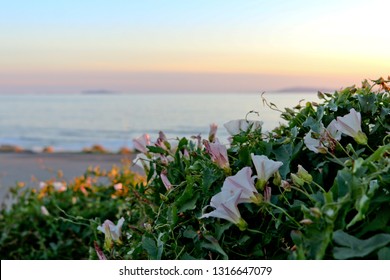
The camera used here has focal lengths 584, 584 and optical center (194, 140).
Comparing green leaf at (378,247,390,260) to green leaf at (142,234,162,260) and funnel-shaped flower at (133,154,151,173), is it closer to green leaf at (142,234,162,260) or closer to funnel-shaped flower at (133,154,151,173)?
green leaf at (142,234,162,260)

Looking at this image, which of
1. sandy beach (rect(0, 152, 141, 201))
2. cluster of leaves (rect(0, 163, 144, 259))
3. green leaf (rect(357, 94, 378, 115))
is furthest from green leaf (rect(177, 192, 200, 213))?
sandy beach (rect(0, 152, 141, 201))

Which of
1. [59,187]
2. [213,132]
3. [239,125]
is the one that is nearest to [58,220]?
[59,187]

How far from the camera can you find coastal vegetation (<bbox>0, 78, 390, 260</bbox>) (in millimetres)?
1002

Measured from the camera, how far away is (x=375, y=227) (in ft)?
3.36

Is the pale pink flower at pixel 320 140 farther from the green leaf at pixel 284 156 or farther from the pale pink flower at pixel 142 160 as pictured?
the pale pink flower at pixel 142 160

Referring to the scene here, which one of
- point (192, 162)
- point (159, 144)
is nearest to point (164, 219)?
point (192, 162)

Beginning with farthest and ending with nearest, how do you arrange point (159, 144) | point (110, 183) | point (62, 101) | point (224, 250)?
point (62, 101), point (110, 183), point (159, 144), point (224, 250)

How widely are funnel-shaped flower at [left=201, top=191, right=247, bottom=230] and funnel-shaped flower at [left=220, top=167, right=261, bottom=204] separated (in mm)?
14

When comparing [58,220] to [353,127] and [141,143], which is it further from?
[353,127]

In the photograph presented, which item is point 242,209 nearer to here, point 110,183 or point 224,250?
point 224,250

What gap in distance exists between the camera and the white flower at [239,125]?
1.59 metres

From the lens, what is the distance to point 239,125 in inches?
63.7

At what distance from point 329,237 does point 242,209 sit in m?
0.32
